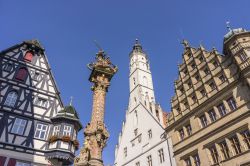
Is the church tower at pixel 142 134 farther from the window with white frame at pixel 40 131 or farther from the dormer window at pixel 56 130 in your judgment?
the window with white frame at pixel 40 131

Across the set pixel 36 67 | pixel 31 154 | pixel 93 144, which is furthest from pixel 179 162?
pixel 36 67

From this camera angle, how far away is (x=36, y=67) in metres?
25.4

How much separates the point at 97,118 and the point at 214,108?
10668 millimetres

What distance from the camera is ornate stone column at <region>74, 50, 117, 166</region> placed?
12852mm

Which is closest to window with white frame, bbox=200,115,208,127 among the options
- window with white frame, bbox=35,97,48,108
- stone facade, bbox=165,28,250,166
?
stone facade, bbox=165,28,250,166

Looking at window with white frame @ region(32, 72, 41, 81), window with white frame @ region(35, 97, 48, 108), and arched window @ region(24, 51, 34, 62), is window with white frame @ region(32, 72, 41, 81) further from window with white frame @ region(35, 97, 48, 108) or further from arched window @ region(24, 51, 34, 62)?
window with white frame @ region(35, 97, 48, 108)

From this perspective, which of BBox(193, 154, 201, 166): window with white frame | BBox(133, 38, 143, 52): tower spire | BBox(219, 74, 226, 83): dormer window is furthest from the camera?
BBox(133, 38, 143, 52): tower spire

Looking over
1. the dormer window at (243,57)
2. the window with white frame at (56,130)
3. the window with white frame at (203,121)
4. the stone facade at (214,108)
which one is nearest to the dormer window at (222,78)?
the stone facade at (214,108)

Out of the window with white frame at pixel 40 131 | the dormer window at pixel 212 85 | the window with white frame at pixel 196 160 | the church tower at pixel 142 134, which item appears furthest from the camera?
the church tower at pixel 142 134

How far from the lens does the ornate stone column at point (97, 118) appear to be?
42.2 feet

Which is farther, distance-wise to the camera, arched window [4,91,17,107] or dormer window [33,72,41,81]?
dormer window [33,72,41,81]

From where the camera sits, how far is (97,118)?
49.3 feet

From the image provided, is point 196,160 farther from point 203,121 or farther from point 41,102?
point 41,102

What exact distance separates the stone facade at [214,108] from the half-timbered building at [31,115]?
10692mm
